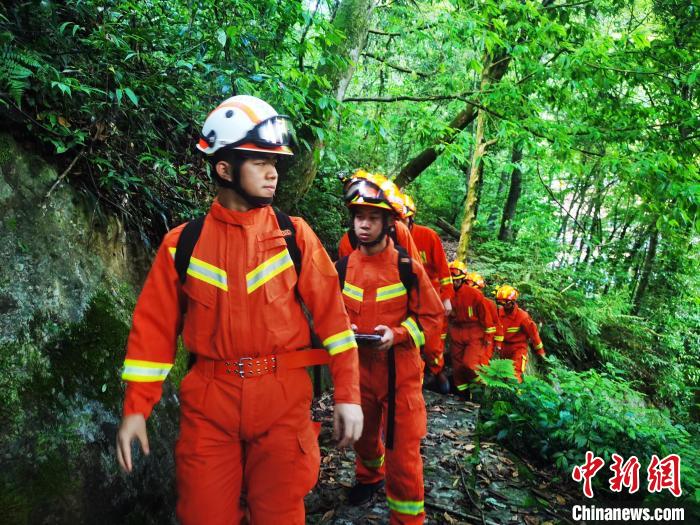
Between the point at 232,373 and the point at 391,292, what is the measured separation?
5.63 ft

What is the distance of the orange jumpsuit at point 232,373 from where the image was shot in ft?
6.97

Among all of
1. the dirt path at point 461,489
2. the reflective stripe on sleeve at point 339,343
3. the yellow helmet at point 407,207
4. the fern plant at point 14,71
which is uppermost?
the fern plant at point 14,71

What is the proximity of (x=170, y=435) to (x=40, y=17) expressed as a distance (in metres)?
3.26

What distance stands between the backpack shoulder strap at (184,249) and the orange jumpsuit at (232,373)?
28 mm

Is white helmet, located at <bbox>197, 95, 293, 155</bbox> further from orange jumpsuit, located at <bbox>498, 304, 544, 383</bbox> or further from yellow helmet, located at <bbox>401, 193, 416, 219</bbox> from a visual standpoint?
orange jumpsuit, located at <bbox>498, 304, 544, 383</bbox>

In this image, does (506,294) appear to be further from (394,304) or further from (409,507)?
(409,507)

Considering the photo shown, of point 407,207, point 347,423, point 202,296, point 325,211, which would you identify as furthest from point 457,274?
point 202,296

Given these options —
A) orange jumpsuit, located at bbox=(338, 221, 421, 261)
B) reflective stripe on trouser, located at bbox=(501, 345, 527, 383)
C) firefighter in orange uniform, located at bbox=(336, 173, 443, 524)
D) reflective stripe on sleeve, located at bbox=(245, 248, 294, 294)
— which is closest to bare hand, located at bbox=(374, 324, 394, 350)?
firefighter in orange uniform, located at bbox=(336, 173, 443, 524)

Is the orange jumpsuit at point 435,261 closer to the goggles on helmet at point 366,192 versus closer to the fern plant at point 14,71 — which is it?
the goggles on helmet at point 366,192

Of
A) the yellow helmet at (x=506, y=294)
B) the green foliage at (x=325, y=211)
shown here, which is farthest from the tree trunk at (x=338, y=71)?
the yellow helmet at (x=506, y=294)

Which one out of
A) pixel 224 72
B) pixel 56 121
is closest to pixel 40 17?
pixel 56 121

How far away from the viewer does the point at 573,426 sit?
4703mm

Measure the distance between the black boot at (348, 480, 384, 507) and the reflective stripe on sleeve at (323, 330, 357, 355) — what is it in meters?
2.20

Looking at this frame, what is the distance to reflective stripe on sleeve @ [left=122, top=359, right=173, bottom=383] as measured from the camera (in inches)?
80.4
